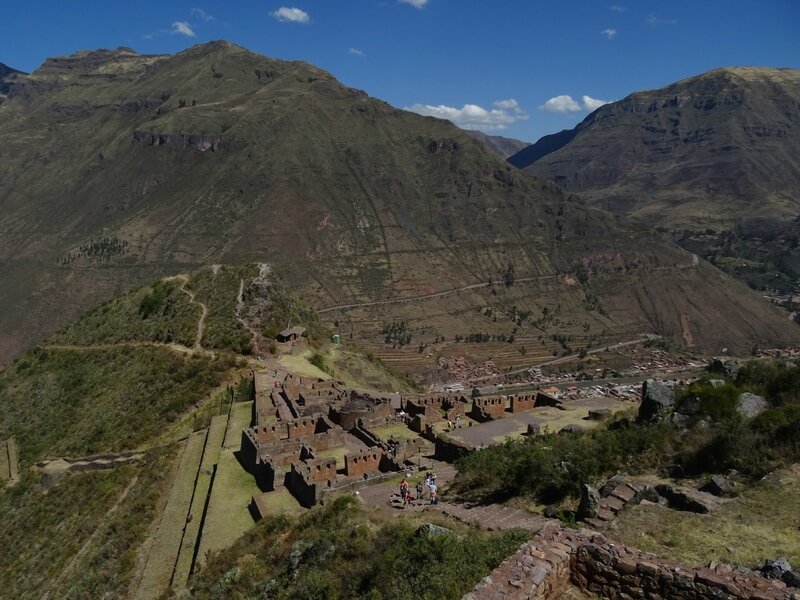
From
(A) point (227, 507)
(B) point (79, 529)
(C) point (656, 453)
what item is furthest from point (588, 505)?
(B) point (79, 529)

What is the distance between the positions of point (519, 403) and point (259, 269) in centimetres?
3835

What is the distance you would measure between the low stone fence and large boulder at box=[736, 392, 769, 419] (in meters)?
12.8

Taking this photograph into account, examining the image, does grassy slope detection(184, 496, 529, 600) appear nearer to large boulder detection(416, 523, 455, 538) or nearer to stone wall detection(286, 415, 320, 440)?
large boulder detection(416, 523, 455, 538)

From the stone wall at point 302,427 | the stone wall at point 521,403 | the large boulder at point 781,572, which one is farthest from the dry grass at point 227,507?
the stone wall at point 521,403

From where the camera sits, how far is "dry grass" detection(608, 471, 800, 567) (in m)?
12.4

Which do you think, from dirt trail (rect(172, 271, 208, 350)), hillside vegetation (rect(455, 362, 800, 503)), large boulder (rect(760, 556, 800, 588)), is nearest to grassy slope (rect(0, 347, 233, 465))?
dirt trail (rect(172, 271, 208, 350))

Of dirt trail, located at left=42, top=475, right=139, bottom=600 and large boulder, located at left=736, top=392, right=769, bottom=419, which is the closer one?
large boulder, located at left=736, top=392, right=769, bottom=419

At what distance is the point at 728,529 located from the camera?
1354cm

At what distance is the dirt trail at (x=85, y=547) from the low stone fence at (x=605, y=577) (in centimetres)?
2251

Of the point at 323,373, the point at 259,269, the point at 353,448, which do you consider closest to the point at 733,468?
the point at 353,448

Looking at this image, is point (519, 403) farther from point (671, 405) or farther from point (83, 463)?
point (83, 463)

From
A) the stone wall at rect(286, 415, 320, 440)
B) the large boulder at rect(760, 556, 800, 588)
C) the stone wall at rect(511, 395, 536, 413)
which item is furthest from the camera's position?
the stone wall at rect(511, 395, 536, 413)

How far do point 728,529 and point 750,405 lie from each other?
10212mm

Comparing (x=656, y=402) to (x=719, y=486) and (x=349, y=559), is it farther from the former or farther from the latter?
(x=349, y=559)
